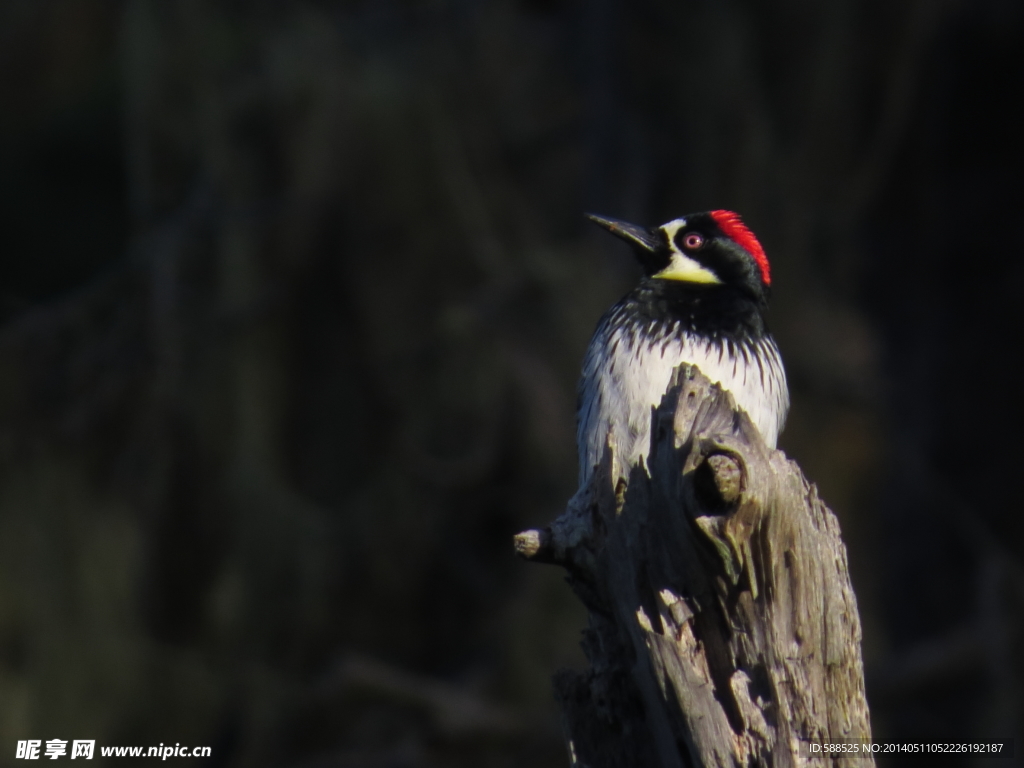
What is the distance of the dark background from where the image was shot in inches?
A: 237

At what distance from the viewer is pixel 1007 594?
6.48 m

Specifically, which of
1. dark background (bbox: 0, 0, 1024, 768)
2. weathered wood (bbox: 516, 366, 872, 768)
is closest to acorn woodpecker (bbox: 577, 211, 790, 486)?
weathered wood (bbox: 516, 366, 872, 768)

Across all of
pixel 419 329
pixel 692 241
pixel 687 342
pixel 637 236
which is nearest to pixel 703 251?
pixel 692 241

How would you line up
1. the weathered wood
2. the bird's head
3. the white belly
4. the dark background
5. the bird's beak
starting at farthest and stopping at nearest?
the dark background
the bird's beak
the bird's head
the white belly
the weathered wood

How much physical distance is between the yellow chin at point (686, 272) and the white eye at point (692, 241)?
0.04m

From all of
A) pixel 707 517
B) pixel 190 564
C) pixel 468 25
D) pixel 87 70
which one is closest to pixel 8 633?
pixel 190 564

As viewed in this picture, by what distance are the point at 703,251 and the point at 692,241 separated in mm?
50

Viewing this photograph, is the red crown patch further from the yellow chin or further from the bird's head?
the yellow chin

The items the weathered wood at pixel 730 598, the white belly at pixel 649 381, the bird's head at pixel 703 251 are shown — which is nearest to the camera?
the weathered wood at pixel 730 598

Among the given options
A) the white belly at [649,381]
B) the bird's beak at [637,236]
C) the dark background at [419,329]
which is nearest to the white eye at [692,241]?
the bird's beak at [637,236]

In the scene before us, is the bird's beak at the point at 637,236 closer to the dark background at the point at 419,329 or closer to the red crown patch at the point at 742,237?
the red crown patch at the point at 742,237

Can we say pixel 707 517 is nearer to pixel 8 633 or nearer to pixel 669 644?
pixel 669 644

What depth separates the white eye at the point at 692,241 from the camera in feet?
13.1

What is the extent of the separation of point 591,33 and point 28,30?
301 cm
